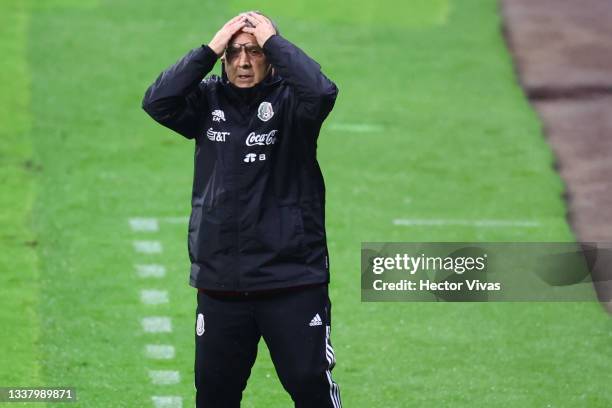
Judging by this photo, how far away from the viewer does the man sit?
17.6 ft

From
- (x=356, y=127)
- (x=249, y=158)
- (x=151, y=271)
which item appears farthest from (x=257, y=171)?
(x=356, y=127)

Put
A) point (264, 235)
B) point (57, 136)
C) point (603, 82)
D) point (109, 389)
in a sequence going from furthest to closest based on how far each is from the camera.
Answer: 1. point (603, 82)
2. point (57, 136)
3. point (109, 389)
4. point (264, 235)

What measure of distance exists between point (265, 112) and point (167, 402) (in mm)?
2306

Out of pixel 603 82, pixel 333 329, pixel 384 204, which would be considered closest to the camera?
pixel 333 329

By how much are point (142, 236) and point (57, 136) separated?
94.8 inches

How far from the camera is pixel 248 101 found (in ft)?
18.0

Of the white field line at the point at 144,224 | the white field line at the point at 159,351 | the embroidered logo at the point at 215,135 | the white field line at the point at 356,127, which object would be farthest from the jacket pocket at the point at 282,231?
the white field line at the point at 356,127

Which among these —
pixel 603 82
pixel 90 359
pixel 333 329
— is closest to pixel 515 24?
pixel 603 82

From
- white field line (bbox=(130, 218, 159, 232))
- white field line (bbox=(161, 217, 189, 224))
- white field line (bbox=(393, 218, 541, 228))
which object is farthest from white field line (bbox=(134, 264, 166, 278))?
white field line (bbox=(393, 218, 541, 228))

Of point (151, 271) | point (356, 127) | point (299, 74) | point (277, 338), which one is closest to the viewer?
point (299, 74)

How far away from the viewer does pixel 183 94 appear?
5.47 meters

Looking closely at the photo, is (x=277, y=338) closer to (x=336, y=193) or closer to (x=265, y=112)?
(x=265, y=112)

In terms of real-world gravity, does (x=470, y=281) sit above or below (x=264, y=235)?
below

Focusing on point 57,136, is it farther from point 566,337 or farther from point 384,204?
point 566,337
